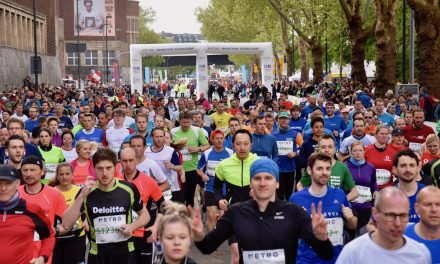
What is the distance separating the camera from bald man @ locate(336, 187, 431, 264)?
4500mm

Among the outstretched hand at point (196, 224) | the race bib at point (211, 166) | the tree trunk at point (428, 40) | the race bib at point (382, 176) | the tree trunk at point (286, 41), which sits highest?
the tree trunk at point (286, 41)

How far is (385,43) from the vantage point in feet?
104

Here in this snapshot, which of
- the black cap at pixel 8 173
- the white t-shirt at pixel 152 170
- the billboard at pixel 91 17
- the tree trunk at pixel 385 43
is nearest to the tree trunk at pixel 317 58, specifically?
the tree trunk at pixel 385 43

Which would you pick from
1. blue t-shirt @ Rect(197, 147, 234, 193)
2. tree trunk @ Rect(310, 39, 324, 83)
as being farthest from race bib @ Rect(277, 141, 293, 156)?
tree trunk @ Rect(310, 39, 324, 83)

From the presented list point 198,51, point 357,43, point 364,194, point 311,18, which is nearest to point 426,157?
point 364,194

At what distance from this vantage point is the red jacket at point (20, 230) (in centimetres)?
629

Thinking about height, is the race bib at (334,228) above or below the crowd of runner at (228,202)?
below

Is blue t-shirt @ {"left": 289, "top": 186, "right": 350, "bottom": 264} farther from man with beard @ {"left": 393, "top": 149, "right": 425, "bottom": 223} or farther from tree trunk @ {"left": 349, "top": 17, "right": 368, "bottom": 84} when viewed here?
tree trunk @ {"left": 349, "top": 17, "right": 368, "bottom": 84}

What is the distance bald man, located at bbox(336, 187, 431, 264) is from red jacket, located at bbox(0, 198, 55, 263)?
2685 millimetres

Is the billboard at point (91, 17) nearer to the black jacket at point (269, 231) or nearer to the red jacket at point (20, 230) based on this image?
the red jacket at point (20, 230)

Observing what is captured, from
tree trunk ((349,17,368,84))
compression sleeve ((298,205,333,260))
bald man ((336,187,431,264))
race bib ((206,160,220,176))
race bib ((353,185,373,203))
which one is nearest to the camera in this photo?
bald man ((336,187,431,264))

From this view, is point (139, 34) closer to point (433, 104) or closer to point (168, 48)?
point (168, 48)

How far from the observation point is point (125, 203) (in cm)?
702

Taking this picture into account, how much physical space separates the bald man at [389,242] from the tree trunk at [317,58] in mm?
48850
